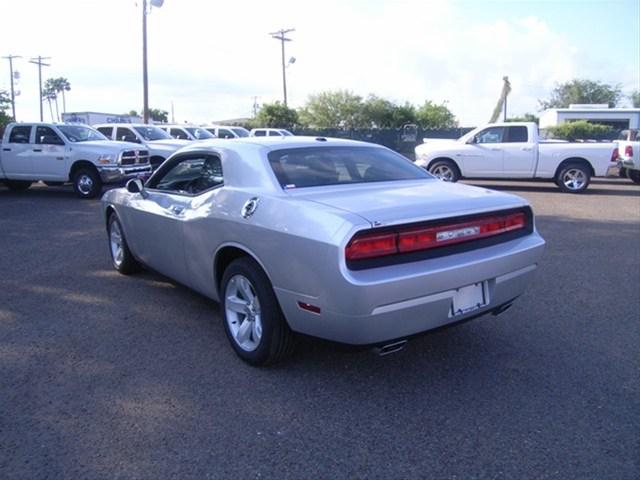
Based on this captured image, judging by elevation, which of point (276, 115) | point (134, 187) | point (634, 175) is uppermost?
point (276, 115)

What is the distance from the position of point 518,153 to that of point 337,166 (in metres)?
11.6

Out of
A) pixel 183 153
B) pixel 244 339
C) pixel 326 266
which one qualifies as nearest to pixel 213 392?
pixel 244 339

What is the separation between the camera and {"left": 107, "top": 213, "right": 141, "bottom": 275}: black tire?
19.1ft

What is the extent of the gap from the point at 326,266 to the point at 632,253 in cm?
592

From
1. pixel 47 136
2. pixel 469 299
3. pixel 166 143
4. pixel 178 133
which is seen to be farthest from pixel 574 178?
pixel 178 133

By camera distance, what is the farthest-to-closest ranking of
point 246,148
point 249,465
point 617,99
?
point 617,99, point 246,148, point 249,465

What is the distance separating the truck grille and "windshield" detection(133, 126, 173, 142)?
3.50 metres

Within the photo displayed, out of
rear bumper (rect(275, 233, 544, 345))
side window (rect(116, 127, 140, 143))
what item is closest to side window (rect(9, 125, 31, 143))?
side window (rect(116, 127, 140, 143))

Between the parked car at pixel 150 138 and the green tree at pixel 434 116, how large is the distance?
127ft

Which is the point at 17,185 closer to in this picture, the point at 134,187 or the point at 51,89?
the point at 134,187

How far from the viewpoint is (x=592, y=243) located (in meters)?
7.98

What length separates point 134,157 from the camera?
1367 cm

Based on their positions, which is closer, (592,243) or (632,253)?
(632,253)

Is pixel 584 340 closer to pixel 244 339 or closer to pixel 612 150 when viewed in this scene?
pixel 244 339
